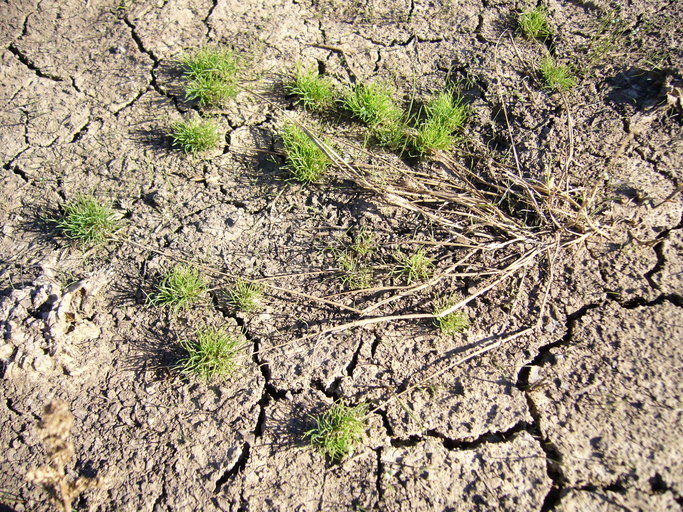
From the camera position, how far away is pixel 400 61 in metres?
3.08

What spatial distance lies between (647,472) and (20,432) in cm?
253

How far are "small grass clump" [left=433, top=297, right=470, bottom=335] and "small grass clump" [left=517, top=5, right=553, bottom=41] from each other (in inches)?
75.2

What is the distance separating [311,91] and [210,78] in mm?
620

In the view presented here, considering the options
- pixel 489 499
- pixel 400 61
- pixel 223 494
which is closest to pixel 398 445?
pixel 489 499

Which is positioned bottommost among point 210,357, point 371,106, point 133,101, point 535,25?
point 210,357

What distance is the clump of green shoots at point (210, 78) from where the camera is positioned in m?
2.91

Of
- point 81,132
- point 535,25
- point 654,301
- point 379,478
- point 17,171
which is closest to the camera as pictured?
point 379,478

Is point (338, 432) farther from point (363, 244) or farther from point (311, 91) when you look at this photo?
point (311, 91)

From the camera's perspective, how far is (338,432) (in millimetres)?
1998

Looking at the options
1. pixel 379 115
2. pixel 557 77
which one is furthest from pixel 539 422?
pixel 557 77

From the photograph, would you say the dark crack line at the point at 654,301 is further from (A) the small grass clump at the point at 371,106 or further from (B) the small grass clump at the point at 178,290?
(B) the small grass clump at the point at 178,290

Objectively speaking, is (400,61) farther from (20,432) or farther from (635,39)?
(20,432)

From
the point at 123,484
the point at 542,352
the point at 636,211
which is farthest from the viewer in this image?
the point at 636,211

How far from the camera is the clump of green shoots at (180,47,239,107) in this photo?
291 cm
